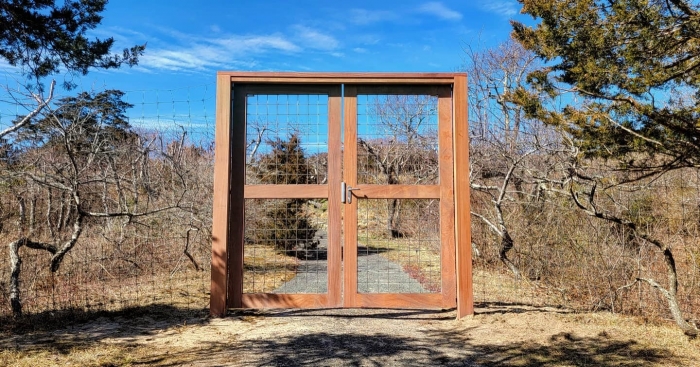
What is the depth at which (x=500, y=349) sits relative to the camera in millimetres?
3521

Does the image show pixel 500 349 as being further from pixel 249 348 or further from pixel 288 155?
pixel 288 155

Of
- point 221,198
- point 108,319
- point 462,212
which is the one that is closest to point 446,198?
point 462,212

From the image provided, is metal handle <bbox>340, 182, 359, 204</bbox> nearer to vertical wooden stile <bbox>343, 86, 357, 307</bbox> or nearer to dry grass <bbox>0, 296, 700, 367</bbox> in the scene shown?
vertical wooden stile <bbox>343, 86, 357, 307</bbox>

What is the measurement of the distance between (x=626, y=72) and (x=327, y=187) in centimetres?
336

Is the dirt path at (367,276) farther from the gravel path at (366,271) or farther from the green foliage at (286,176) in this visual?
the green foliage at (286,176)

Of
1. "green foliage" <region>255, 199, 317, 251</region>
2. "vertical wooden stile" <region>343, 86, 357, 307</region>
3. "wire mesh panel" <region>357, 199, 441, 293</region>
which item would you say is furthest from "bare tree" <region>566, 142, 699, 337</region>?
"green foliage" <region>255, 199, 317, 251</region>

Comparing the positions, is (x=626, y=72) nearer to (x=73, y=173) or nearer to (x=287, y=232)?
(x=287, y=232)

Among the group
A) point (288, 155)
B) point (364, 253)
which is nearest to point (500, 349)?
point (364, 253)

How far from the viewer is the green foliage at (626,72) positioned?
13.5 feet

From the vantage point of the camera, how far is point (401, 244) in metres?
5.07

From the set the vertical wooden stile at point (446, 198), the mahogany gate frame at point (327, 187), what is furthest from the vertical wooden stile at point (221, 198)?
the vertical wooden stile at point (446, 198)

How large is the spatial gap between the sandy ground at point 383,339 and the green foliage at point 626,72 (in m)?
1.80

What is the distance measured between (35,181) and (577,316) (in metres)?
6.34

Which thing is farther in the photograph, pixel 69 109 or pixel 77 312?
pixel 69 109
